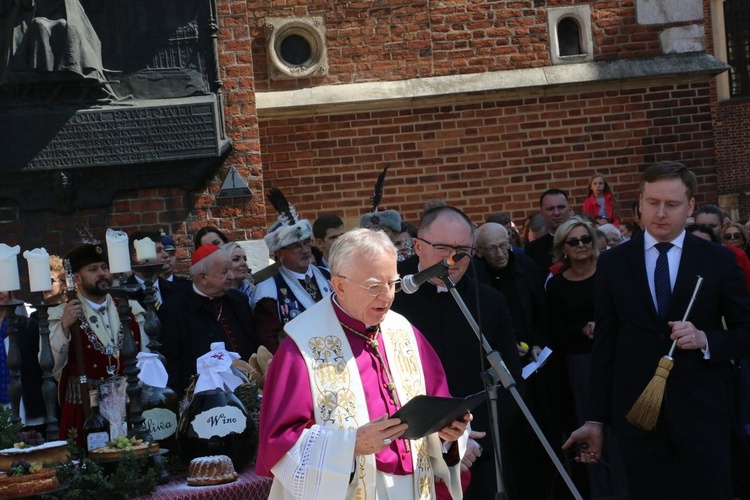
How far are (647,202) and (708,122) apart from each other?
6188 millimetres

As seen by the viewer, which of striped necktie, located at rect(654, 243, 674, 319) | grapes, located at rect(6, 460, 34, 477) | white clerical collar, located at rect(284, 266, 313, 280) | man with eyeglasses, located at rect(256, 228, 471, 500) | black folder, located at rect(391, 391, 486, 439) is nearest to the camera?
black folder, located at rect(391, 391, 486, 439)

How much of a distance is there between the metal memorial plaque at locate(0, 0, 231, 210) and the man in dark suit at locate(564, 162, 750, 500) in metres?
4.37

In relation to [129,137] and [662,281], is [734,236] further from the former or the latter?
[129,137]

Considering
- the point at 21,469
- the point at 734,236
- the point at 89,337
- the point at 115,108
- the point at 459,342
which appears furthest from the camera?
the point at 734,236

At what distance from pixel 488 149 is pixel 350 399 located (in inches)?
279

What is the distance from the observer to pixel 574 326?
711cm

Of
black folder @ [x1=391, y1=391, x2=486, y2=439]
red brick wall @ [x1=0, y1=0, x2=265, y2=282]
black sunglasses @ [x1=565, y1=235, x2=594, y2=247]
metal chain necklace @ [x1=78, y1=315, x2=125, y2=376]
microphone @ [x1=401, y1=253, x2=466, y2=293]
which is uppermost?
red brick wall @ [x1=0, y1=0, x2=265, y2=282]

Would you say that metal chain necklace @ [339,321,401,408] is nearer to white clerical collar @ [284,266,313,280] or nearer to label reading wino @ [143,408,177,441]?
label reading wino @ [143,408,177,441]

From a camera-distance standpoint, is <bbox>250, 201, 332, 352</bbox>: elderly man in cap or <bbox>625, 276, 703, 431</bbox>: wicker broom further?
<bbox>250, 201, 332, 352</bbox>: elderly man in cap

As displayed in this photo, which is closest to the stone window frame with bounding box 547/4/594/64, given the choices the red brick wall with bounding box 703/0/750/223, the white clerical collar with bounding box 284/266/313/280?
the white clerical collar with bounding box 284/266/313/280

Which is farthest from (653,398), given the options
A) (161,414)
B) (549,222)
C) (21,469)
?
(549,222)

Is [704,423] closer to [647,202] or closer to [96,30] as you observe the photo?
[647,202]

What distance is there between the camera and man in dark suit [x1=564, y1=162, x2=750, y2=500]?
4.84m

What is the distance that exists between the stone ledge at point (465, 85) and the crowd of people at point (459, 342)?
2.41 meters
